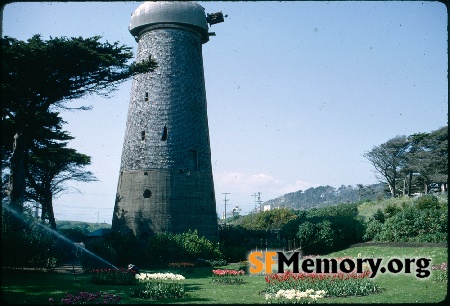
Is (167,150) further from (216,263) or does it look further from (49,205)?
(49,205)

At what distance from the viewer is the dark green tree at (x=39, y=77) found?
18828 millimetres

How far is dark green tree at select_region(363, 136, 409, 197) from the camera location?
62.8 metres

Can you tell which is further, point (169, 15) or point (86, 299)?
point (169, 15)

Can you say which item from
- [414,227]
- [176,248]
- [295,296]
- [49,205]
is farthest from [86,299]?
[49,205]

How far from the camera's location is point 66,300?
447 inches

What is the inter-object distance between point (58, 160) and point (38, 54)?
17.1m

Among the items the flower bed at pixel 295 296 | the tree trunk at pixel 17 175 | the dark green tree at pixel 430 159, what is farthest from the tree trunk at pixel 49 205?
→ the dark green tree at pixel 430 159

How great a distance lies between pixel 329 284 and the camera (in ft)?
47.8

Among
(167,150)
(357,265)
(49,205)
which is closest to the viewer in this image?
(357,265)

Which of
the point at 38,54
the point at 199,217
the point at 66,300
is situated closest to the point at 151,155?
the point at 199,217

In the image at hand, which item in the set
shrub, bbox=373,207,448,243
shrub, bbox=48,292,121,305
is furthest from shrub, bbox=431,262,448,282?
shrub, bbox=48,292,121,305

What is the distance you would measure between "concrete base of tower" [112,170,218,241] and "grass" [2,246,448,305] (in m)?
7.53

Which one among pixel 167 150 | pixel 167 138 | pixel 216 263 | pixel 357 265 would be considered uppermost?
pixel 167 138

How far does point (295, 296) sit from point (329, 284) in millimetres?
1954
